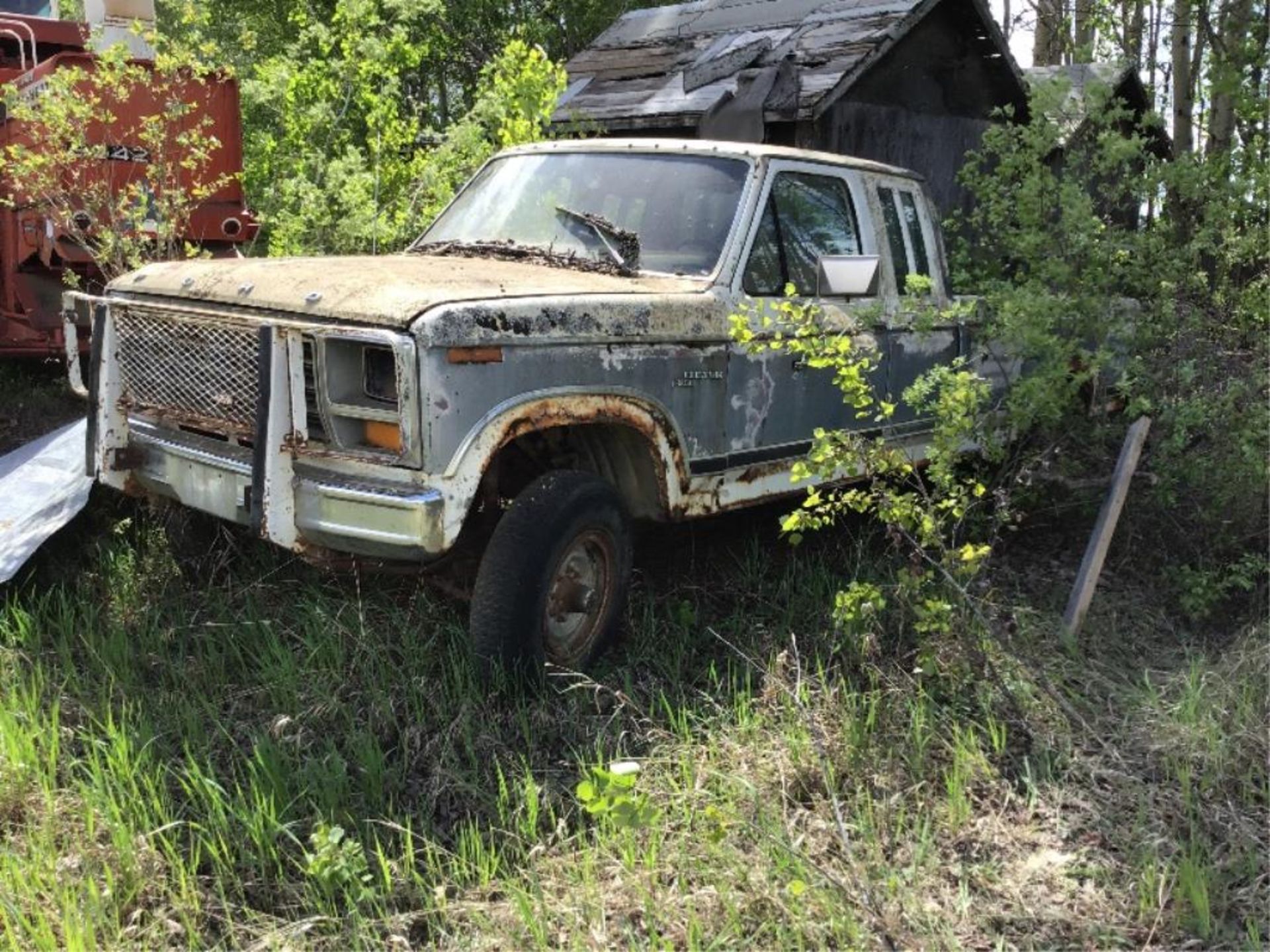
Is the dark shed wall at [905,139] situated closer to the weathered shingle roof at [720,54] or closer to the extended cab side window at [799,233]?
the weathered shingle roof at [720,54]

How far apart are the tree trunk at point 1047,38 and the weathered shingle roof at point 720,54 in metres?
3.86

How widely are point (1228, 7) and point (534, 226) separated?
18.2 feet

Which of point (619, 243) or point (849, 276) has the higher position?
point (619, 243)

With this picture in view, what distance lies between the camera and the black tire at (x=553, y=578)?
3.87m

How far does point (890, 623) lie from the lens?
186 inches

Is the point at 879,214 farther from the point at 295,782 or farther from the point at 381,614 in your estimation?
the point at 295,782

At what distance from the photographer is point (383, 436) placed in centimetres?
375

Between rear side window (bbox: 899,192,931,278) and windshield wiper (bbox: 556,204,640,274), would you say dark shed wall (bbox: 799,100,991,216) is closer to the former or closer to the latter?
rear side window (bbox: 899,192,931,278)

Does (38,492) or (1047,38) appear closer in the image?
(38,492)

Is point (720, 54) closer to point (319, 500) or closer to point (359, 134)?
point (359, 134)

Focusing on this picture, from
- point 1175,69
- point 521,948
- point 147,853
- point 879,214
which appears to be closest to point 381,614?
point 147,853

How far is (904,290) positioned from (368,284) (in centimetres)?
285

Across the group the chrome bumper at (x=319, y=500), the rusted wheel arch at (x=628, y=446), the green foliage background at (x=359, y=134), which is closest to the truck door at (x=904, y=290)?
the rusted wheel arch at (x=628, y=446)

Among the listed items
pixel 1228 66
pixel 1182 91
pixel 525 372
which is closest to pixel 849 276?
pixel 525 372
